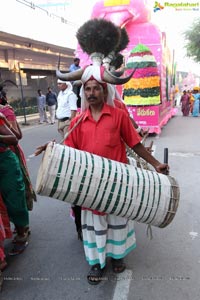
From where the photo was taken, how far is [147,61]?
8.00 m

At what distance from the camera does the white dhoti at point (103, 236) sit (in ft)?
7.81

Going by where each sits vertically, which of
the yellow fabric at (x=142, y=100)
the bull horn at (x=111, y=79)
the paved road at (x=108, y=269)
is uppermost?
the bull horn at (x=111, y=79)

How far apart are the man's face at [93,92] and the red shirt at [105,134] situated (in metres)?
0.09

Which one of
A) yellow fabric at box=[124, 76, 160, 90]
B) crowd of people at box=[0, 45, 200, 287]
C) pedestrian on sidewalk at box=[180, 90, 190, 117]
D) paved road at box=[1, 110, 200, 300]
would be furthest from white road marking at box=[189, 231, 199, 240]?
pedestrian on sidewalk at box=[180, 90, 190, 117]

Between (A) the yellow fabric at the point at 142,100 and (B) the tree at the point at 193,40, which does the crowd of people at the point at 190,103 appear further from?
(A) the yellow fabric at the point at 142,100

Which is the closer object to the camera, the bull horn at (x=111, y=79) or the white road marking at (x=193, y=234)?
the bull horn at (x=111, y=79)

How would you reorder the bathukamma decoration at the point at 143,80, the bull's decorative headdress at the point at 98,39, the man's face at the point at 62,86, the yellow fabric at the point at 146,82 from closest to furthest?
the bull's decorative headdress at the point at 98,39 < the man's face at the point at 62,86 < the bathukamma decoration at the point at 143,80 < the yellow fabric at the point at 146,82

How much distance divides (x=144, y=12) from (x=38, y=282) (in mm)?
7833

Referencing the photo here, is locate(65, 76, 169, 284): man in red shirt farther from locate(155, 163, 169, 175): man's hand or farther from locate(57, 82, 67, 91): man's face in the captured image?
locate(57, 82, 67, 91): man's face

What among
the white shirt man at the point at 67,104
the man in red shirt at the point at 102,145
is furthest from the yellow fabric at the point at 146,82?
the man in red shirt at the point at 102,145

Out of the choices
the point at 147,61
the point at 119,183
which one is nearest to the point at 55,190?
the point at 119,183

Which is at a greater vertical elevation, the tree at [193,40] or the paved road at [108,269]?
the tree at [193,40]

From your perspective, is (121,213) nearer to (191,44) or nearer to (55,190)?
(55,190)

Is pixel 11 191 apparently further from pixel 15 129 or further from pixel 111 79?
pixel 111 79
